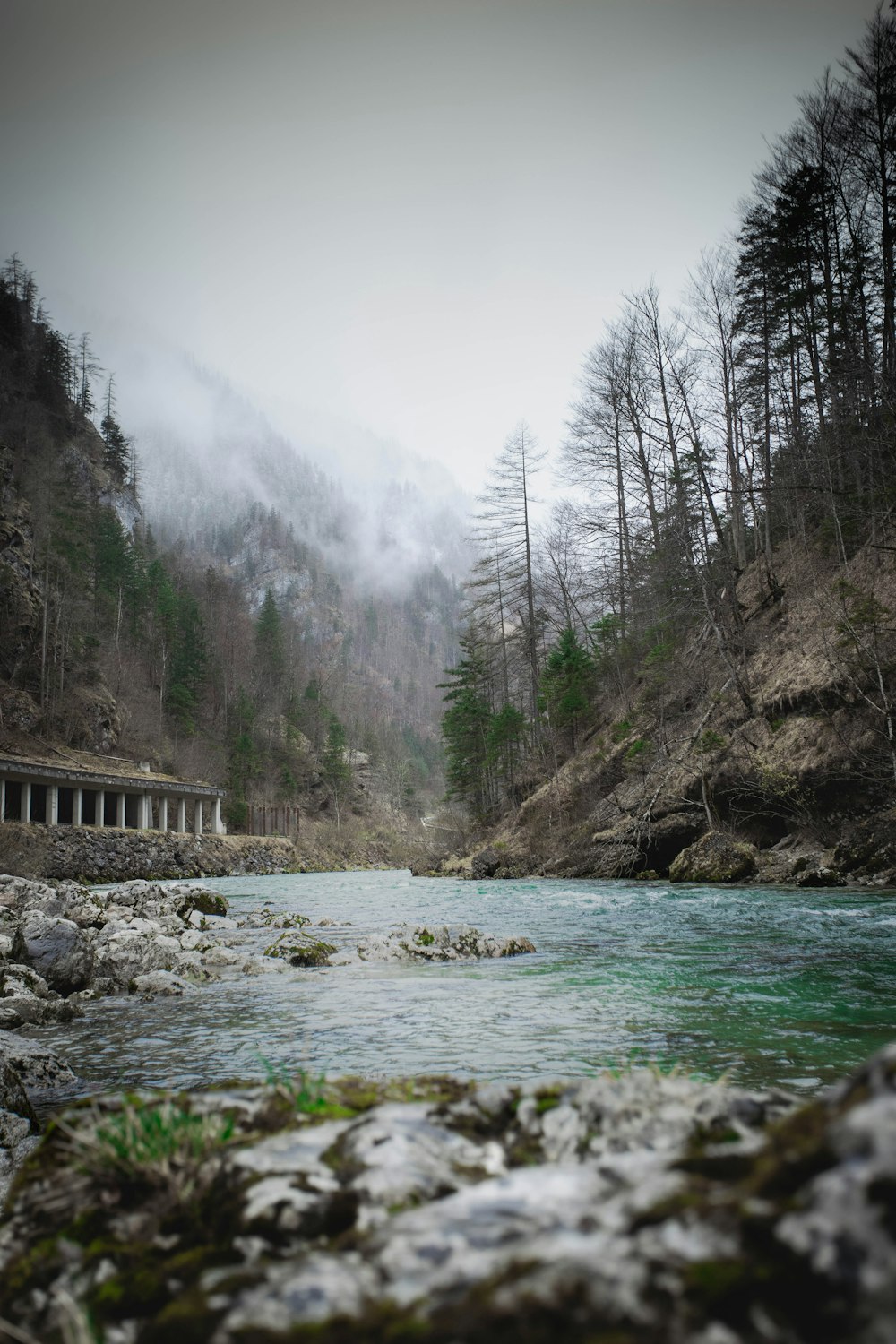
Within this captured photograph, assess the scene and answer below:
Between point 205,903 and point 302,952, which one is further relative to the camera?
point 205,903

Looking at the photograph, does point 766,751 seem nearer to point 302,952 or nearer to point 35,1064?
point 302,952

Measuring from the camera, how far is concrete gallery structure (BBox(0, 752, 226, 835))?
138ft

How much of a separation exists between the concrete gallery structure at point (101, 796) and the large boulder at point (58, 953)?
3235 centimetres

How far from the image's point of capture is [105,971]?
10.5 meters

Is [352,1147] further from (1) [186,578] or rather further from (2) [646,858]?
(1) [186,578]

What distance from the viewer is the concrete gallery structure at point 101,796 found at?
42.0 metres

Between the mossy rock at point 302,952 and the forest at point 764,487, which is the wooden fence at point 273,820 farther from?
the mossy rock at point 302,952

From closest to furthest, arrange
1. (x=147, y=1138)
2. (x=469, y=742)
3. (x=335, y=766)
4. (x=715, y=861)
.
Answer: (x=147, y=1138)
(x=715, y=861)
(x=469, y=742)
(x=335, y=766)

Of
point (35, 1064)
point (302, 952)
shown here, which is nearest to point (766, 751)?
point (302, 952)

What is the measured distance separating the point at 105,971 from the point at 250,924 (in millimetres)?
7182

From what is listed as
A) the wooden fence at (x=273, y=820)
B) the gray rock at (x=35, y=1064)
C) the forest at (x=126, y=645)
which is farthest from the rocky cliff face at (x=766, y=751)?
the wooden fence at (x=273, y=820)

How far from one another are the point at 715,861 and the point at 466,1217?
20.8m

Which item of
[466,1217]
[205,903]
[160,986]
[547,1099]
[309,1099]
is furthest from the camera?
[205,903]

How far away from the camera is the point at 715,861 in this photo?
20406 millimetres
